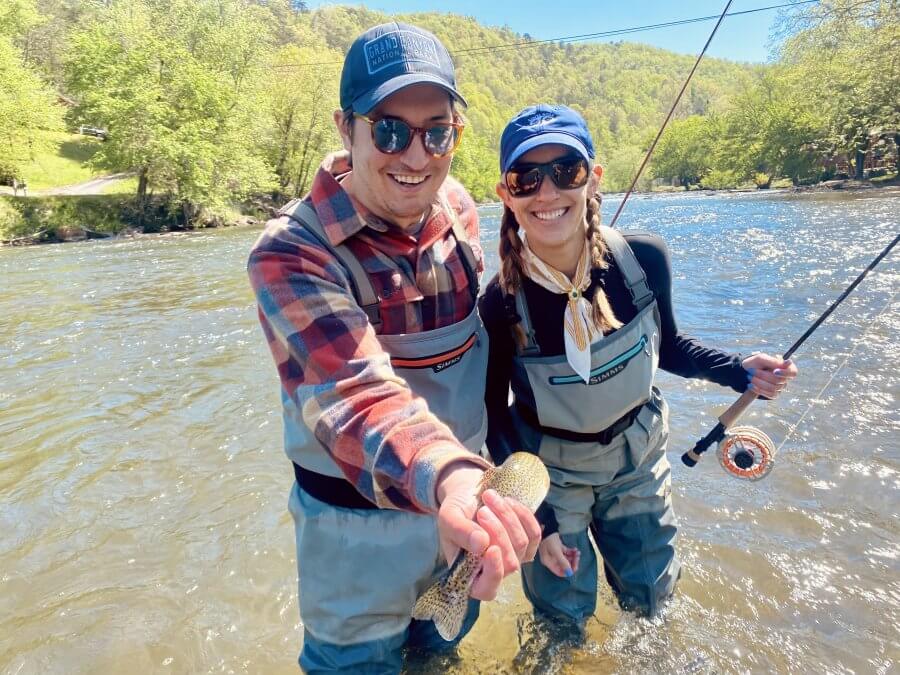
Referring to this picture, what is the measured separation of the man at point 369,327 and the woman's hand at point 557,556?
523 mm

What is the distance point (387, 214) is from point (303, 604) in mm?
1354

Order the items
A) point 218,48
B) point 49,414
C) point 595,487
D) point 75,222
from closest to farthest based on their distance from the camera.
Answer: point 595,487 < point 49,414 < point 75,222 < point 218,48

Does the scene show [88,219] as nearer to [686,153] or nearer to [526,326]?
[526,326]

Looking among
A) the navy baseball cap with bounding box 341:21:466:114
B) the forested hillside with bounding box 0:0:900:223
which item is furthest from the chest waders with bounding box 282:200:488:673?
the forested hillside with bounding box 0:0:900:223

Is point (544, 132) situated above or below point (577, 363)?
above

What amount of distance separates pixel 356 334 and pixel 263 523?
289 centimetres

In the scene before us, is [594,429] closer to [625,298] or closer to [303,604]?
[625,298]

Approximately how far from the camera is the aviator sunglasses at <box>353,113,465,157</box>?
1.83m

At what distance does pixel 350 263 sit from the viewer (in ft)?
5.73

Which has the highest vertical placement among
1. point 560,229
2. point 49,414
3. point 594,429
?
point 560,229

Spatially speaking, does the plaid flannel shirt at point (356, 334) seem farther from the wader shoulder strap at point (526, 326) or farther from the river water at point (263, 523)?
the river water at point (263, 523)

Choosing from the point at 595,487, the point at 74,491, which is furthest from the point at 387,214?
the point at 74,491

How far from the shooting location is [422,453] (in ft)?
4.38

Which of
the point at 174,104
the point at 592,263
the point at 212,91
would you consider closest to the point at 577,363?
the point at 592,263
